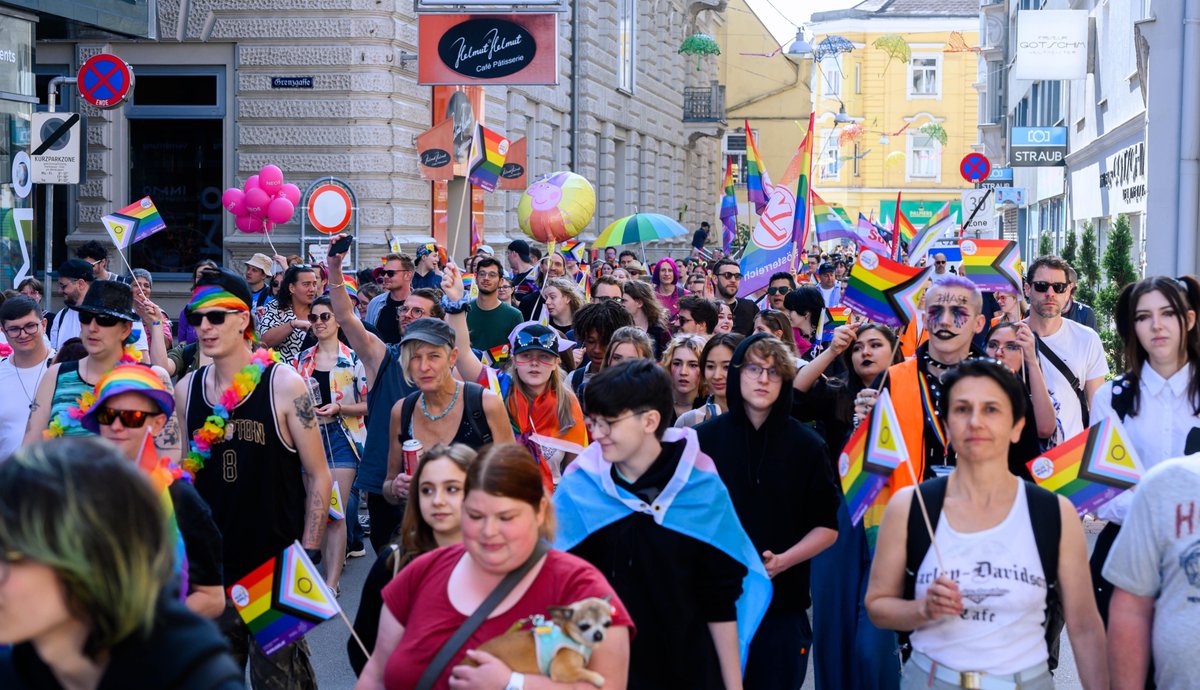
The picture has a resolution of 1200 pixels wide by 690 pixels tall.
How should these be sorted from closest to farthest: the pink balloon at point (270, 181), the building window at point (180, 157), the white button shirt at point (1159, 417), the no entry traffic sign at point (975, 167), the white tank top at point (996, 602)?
the white tank top at point (996, 602) < the white button shirt at point (1159, 417) < the pink balloon at point (270, 181) < the building window at point (180, 157) < the no entry traffic sign at point (975, 167)

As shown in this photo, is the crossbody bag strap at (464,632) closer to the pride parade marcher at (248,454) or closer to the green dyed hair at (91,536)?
the green dyed hair at (91,536)

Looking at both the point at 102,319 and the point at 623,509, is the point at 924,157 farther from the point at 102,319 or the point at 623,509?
the point at 623,509


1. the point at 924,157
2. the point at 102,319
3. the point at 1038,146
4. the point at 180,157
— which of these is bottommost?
the point at 102,319

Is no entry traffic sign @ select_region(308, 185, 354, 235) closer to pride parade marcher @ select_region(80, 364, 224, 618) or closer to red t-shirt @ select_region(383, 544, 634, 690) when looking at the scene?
pride parade marcher @ select_region(80, 364, 224, 618)

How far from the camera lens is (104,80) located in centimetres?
1489

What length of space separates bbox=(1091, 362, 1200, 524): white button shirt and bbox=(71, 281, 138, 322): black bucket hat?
12.0ft

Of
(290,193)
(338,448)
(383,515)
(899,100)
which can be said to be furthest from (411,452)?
(899,100)

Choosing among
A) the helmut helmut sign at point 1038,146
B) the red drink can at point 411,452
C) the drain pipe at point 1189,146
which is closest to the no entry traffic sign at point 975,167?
the helmut helmut sign at point 1038,146

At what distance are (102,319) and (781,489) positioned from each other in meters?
2.66

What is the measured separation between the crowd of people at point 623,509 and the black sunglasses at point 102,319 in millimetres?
15

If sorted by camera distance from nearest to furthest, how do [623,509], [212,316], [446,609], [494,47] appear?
[446,609], [623,509], [212,316], [494,47]

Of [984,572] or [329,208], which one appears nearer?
[984,572]

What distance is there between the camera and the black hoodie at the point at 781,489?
5355 mm

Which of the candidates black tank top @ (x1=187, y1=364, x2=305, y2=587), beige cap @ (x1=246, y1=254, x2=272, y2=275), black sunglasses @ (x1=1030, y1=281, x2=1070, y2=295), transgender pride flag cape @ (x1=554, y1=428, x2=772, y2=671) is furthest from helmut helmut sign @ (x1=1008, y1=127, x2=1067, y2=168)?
transgender pride flag cape @ (x1=554, y1=428, x2=772, y2=671)
